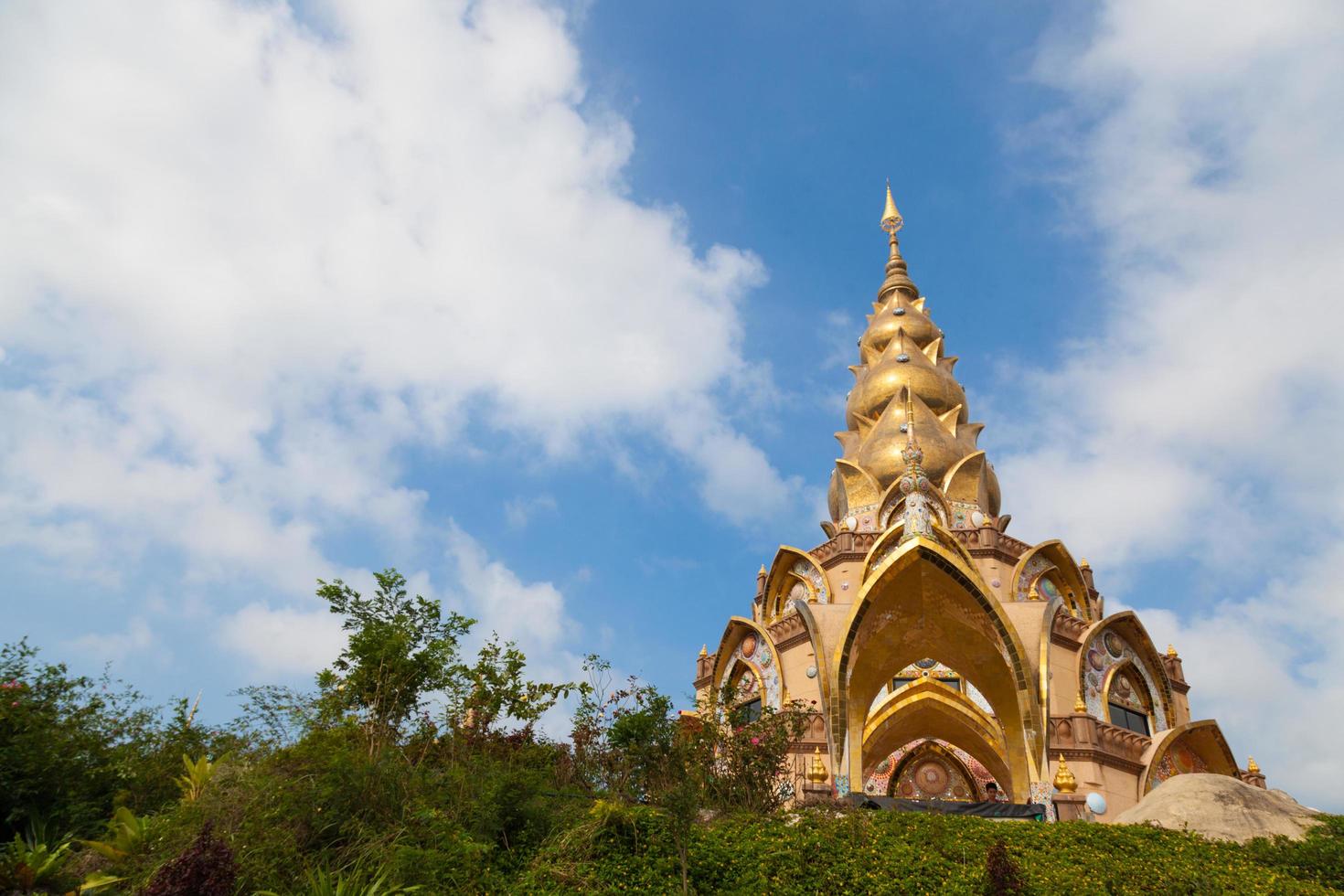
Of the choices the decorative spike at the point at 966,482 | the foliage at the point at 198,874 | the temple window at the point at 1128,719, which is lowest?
the foliage at the point at 198,874

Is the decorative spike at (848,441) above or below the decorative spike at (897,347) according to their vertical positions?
below

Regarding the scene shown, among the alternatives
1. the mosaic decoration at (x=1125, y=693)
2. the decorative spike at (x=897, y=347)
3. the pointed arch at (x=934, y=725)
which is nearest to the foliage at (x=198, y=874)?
the pointed arch at (x=934, y=725)

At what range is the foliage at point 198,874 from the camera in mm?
7918

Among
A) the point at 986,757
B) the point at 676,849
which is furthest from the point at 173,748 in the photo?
the point at 986,757

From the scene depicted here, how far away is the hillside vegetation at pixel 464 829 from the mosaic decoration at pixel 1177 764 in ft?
27.0

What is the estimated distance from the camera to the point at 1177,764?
20.4 m

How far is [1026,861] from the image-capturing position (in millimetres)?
10633

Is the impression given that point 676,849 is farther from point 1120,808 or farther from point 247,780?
point 1120,808

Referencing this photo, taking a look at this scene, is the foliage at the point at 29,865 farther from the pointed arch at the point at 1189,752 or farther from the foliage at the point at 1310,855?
the pointed arch at the point at 1189,752

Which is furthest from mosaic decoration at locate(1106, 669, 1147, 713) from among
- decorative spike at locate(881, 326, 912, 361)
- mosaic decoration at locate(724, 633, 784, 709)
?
decorative spike at locate(881, 326, 912, 361)

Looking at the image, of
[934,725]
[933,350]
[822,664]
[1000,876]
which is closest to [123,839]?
[1000,876]

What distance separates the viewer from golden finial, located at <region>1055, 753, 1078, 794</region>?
16672 millimetres

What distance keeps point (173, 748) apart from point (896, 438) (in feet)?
76.6

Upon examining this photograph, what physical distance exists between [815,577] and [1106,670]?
8.58 metres
